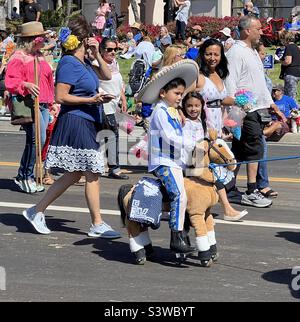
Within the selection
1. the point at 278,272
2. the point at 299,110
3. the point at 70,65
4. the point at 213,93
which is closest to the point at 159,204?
the point at 278,272

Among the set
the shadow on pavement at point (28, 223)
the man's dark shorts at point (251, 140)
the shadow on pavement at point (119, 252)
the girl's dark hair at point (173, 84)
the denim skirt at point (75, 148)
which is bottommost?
the shadow on pavement at point (28, 223)

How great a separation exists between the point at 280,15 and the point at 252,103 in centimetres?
2559

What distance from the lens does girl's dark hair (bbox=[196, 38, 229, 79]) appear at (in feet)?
32.4

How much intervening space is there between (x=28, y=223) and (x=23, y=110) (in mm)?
2021

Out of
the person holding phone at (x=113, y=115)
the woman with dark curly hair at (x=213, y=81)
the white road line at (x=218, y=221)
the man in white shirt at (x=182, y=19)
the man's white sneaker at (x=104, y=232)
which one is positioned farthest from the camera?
the man in white shirt at (x=182, y=19)

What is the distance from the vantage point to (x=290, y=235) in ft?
29.8

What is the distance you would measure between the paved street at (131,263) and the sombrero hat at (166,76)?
1355 millimetres

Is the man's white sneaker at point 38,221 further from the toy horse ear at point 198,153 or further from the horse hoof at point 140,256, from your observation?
the toy horse ear at point 198,153

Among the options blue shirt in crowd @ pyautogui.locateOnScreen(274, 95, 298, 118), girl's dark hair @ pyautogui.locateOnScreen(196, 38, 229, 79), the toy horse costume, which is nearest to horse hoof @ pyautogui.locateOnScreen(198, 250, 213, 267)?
the toy horse costume

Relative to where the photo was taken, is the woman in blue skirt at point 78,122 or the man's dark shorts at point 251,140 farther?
the man's dark shorts at point 251,140

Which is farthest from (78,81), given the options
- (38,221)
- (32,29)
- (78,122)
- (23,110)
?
(23,110)

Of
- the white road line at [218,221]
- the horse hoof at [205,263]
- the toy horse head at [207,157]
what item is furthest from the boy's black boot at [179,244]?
the white road line at [218,221]

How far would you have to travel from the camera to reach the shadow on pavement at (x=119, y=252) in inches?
316

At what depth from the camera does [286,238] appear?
8953mm
